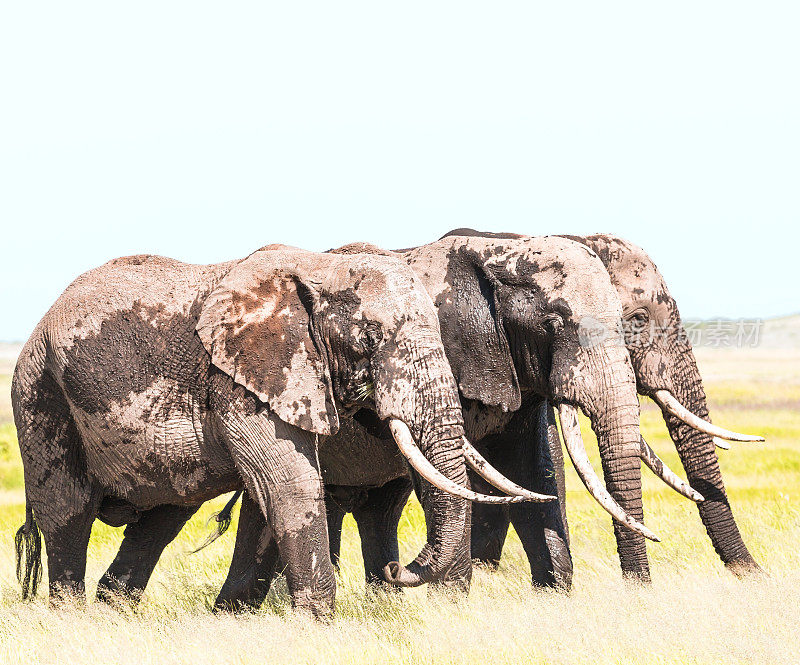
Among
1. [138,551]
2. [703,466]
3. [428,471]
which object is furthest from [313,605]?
[703,466]

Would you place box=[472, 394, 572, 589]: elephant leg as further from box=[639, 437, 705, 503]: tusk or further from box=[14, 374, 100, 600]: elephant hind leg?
box=[14, 374, 100, 600]: elephant hind leg

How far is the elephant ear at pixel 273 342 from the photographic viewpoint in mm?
8102

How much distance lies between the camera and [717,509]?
1089 centimetres

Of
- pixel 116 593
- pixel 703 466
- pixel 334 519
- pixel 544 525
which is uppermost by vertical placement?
pixel 703 466

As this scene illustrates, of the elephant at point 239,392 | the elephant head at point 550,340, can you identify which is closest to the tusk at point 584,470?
the elephant head at point 550,340

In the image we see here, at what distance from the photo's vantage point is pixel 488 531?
1120cm

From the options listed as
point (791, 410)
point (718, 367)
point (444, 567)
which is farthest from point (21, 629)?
point (718, 367)

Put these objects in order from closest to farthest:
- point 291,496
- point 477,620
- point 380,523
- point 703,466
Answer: point 291,496 < point 477,620 < point 380,523 < point 703,466

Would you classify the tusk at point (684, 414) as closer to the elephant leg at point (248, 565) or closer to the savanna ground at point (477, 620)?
the savanna ground at point (477, 620)

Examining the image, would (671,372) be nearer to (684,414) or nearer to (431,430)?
(684,414)

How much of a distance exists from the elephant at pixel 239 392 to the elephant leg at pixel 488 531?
8.89ft

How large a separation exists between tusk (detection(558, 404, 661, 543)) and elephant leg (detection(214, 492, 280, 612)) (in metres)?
2.31

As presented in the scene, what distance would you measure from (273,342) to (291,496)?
100cm

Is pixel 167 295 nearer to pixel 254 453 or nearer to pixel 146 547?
pixel 254 453
